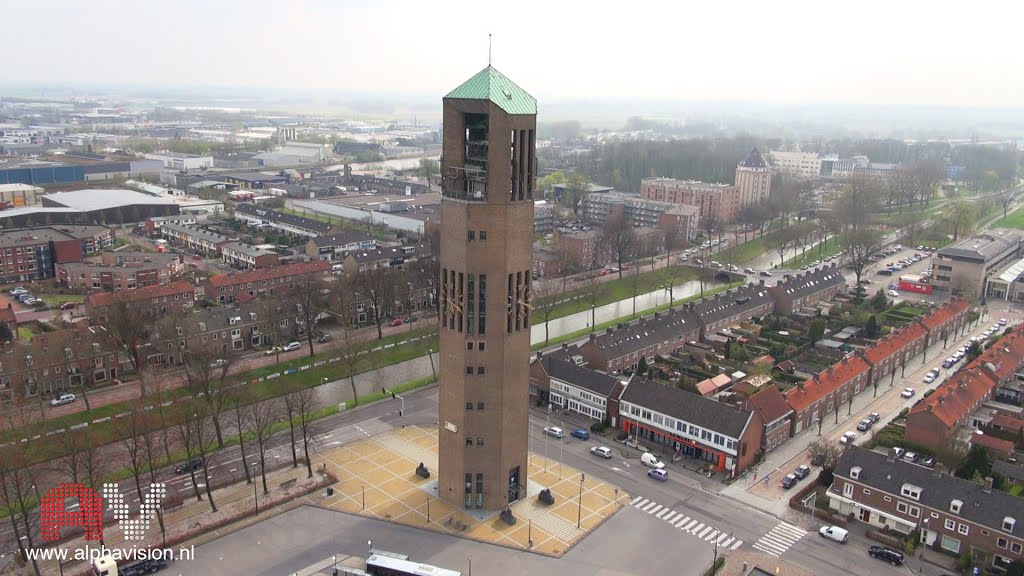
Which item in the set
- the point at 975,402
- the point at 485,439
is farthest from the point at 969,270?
the point at 485,439

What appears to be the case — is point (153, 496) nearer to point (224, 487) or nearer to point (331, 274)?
point (224, 487)

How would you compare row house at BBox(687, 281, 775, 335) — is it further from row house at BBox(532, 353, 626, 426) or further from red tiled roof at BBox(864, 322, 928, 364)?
row house at BBox(532, 353, 626, 426)

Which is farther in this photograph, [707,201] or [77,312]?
[707,201]

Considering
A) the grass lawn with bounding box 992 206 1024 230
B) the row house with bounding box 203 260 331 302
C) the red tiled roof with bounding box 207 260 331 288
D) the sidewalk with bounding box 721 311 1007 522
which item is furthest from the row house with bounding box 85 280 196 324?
the grass lawn with bounding box 992 206 1024 230

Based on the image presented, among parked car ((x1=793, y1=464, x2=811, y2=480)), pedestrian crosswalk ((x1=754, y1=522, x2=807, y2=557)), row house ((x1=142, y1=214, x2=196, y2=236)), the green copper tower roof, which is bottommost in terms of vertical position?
pedestrian crosswalk ((x1=754, y1=522, x2=807, y2=557))

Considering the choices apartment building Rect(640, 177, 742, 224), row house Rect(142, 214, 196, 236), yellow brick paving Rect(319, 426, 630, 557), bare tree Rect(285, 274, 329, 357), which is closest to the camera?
yellow brick paving Rect(319, 426, 630, 557)

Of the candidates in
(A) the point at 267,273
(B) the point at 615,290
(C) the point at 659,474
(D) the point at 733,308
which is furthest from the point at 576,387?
(A) the point at 267,273

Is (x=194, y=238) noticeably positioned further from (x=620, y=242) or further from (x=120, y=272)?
(x=620, y=242)

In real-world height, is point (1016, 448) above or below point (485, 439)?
below
